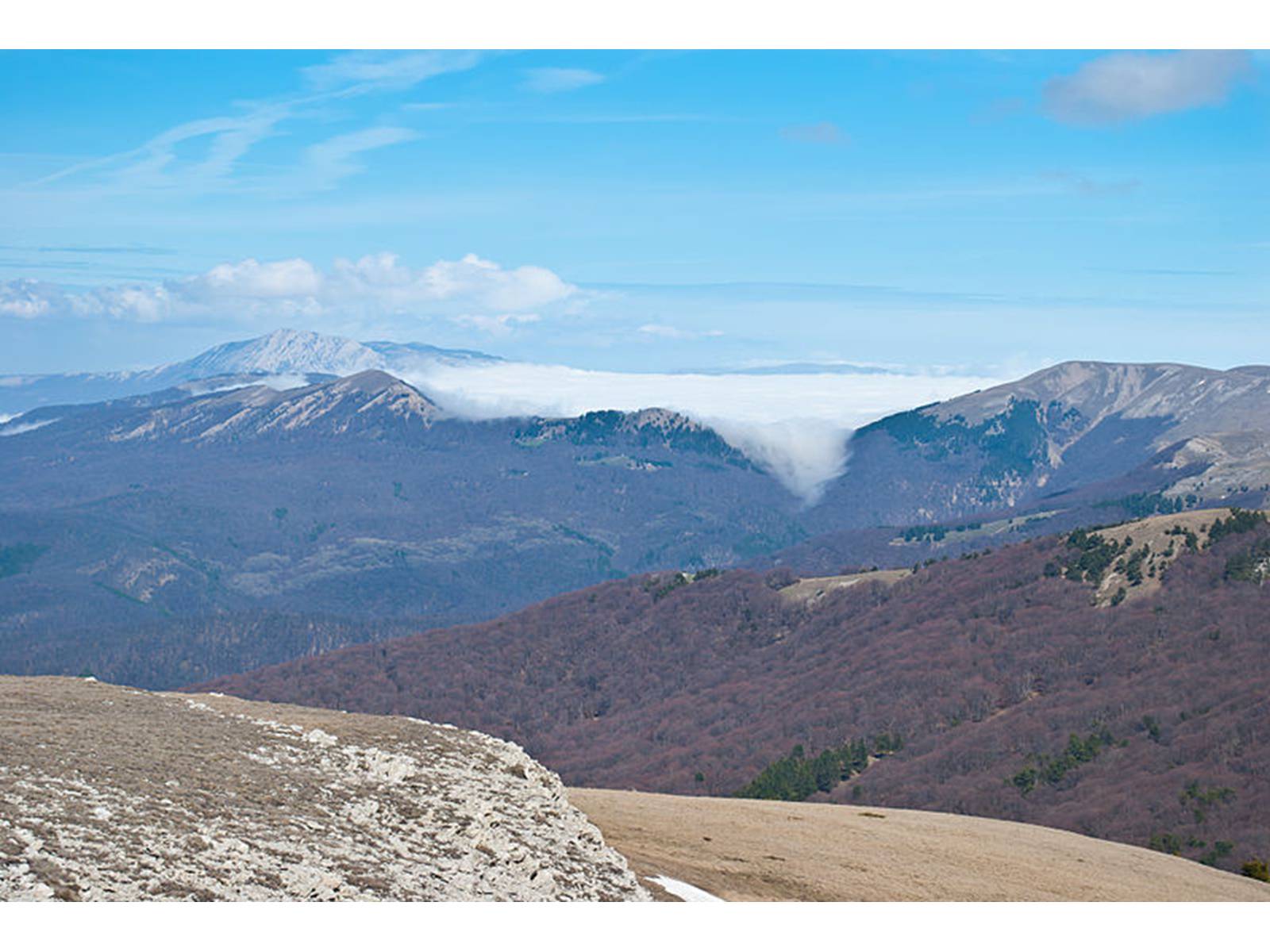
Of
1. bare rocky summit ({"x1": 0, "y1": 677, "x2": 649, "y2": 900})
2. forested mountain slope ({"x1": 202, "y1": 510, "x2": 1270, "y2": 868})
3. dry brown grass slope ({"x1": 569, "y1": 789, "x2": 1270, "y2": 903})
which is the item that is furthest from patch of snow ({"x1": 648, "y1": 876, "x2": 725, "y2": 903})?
forested mountain slope ({"x1": 202, "y1": 510, "x2": 1270, "y2": 868})

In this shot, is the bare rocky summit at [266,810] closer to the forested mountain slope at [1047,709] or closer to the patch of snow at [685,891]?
the patch of snow at [685,891]

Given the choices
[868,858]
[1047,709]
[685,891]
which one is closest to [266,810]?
[685,891]

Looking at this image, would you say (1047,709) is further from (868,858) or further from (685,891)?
(685,891)

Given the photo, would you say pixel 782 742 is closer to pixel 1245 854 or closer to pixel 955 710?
pixel 955 710

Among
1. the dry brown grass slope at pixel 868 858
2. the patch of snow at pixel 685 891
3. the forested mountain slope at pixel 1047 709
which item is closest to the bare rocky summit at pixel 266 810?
the patch of snow at pixel 685 891

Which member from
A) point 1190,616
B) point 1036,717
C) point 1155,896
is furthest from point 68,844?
point 1190,616
